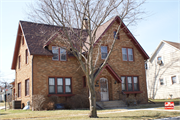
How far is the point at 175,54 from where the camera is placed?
29.9 metres

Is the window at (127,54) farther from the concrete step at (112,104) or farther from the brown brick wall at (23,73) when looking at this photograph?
the brown brick wall at (23,73)

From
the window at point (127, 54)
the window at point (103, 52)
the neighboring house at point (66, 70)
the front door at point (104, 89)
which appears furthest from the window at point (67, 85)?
the window at point (127, 54)

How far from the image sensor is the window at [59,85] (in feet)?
67.2

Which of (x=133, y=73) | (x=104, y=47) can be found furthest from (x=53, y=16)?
(x=133, y=73)

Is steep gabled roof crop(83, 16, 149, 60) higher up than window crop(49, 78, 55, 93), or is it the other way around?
steep gabled roof crop(83, 16, 149, 60)

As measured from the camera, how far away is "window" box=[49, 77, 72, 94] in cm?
2049

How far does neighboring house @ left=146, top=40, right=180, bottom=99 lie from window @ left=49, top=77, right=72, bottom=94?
16200mm

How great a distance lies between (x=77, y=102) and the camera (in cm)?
1916

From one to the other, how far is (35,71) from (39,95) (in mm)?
2441

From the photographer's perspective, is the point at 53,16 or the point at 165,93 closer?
the point at 53,16

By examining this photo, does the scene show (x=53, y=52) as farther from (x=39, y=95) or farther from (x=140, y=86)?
(x=140, y=86)

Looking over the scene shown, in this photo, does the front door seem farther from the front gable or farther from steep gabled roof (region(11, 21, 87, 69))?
steep gabled roof (region(11, 21, 87, 69))

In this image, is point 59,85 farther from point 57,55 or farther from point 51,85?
point 57,55

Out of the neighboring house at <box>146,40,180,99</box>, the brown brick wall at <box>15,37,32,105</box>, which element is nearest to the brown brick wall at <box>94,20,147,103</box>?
the brown brick wall at <box>15,37,32,105</box>
